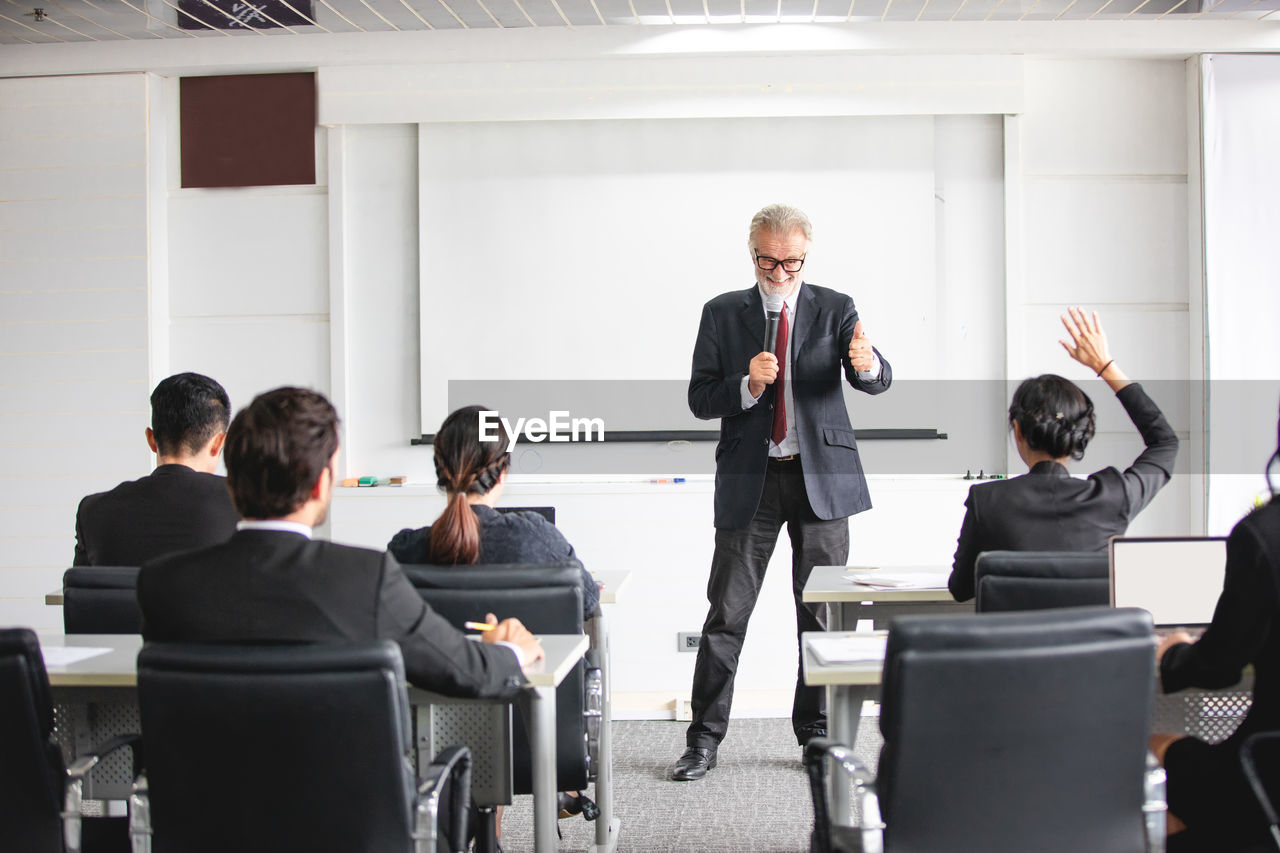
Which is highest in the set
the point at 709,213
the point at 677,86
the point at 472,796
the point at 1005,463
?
the point at 677,86

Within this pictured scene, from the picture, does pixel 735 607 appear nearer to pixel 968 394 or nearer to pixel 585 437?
pixel 585 437

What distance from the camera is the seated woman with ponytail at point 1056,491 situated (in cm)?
251

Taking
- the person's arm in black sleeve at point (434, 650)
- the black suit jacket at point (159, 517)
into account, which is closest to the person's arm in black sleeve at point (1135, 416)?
the person's arm in black sleeve at point (434, 650)

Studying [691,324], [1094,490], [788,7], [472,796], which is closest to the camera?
[472,796]

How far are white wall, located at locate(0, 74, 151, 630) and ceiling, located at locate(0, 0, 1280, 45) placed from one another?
38cm

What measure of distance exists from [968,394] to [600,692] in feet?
9.70

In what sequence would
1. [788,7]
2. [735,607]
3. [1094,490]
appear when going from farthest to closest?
1. [788,7]
2. [735,607]
3. [1094,490]

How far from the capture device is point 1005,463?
4961mm

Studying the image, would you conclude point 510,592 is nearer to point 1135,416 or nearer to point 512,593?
point 512,593

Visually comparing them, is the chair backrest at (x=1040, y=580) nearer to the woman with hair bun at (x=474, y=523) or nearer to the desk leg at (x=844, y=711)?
the desk leg at (x=844, y=711)

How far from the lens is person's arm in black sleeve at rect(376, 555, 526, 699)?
1.61 m

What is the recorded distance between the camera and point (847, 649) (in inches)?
80.4

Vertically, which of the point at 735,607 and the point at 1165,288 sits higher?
the point at 1165,288

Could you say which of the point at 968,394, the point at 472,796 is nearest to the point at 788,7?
the point at 968,394
